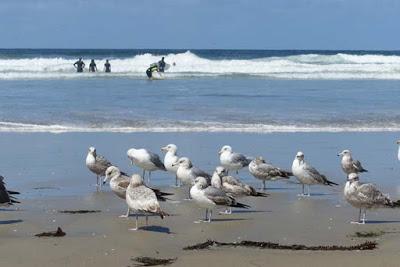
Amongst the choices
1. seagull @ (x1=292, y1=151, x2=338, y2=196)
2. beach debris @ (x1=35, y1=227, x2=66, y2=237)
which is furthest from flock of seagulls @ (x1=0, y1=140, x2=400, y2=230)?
beach debris @ (x1=35, y1=227, x2=66, y2=237)

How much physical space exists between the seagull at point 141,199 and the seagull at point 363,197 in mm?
2235

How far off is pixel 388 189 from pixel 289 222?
9.38 feet

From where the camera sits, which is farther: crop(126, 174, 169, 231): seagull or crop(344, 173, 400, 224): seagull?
crop(344, 173, 400, 224): seagull

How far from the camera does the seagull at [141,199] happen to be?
349 inches

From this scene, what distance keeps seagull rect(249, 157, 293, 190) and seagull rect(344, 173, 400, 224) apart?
2.25 metres

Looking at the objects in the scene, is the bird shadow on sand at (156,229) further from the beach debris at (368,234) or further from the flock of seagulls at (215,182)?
the beach debris at (368,234)

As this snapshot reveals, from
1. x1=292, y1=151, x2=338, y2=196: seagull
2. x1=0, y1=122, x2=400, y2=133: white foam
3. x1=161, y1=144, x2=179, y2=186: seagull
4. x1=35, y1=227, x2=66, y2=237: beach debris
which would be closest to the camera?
x1=35, y1=227, x2=66, y2=237: beach debris

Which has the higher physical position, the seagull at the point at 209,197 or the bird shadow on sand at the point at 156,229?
the seagull at the point at 209,197

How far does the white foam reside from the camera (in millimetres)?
17969

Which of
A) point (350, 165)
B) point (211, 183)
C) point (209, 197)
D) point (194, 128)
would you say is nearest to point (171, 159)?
point (211, 183)

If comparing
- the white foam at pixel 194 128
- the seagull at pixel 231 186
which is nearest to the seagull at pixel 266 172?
the seagull at pixel 231 186

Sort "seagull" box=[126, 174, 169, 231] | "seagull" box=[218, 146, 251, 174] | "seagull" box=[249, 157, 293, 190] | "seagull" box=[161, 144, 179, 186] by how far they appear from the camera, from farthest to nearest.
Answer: "seagull" box=[218, 146, 251, 174], "seagull" box=[161, 144, 179, 186], "seagull" box=[249, 157, 293, 190], "seagull" box=[126, 174, 169, 231]

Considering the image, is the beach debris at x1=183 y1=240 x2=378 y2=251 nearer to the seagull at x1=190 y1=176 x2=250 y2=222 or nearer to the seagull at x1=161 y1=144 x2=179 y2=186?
the seagull at x1=190 y1=176 x2=250 y2=222

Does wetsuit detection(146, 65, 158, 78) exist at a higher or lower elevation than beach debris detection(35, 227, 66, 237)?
higher
